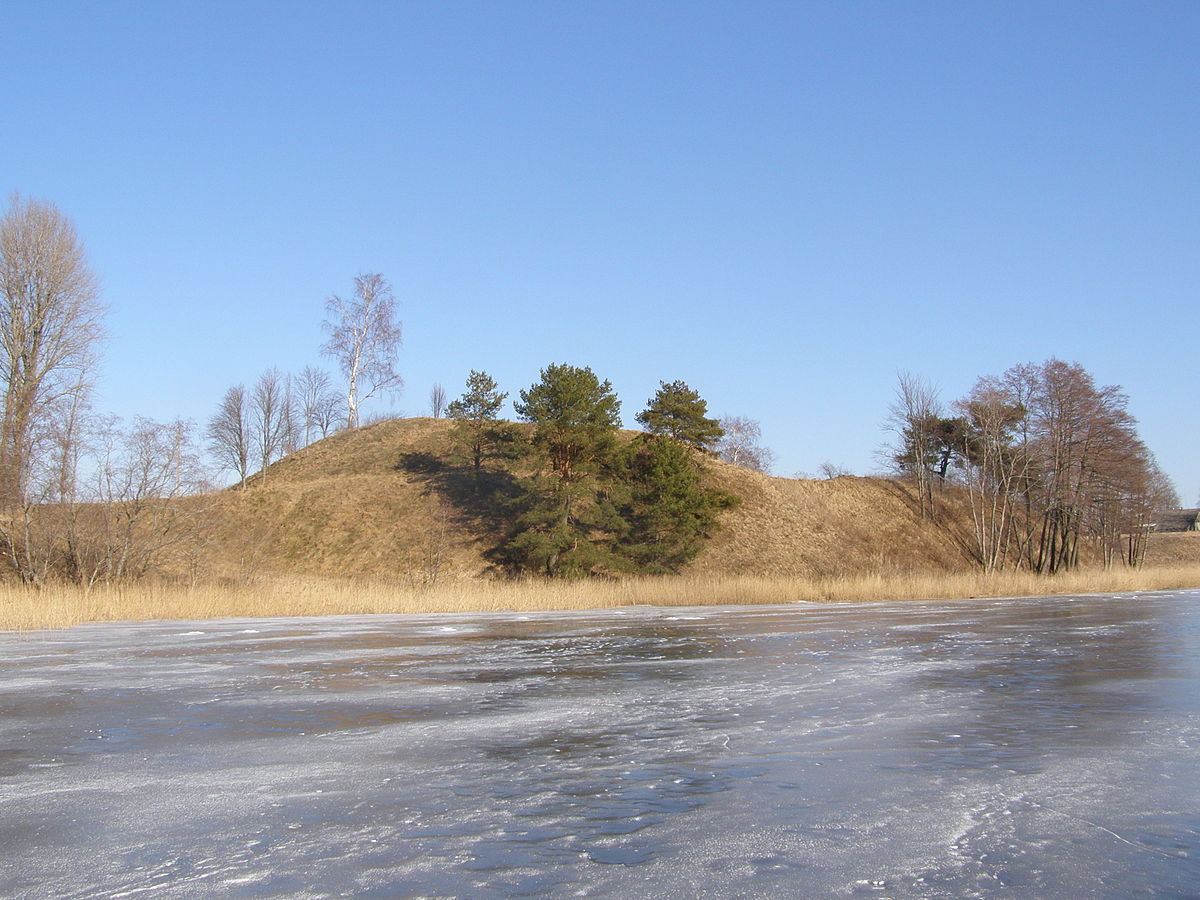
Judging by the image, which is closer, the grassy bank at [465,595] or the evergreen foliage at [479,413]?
the grassy bank at [465,595]

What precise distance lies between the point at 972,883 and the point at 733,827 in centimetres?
125

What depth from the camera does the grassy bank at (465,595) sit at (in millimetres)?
20000

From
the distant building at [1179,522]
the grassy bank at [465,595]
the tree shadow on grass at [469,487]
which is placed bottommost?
the grassy bank at [465,595]

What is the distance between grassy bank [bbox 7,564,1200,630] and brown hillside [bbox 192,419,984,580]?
11475 millimetres

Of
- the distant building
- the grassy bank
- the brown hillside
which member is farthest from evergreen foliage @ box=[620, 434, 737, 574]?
the distant building

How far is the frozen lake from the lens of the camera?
4.29 metres

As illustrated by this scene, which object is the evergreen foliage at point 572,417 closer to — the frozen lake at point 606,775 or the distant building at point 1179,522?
the frozen lake at point 606,775

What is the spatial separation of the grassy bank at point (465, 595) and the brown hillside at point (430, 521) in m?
11.5

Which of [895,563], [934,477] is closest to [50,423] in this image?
[895,563]

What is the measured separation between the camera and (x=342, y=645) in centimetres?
1544

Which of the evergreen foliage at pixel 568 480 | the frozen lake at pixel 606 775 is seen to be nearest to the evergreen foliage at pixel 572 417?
the evergreen foliage at pixel 568 480

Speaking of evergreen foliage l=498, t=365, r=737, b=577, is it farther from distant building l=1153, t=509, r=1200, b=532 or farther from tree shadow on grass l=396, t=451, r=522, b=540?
distant building l=1153, t=509, r=1200, b=532

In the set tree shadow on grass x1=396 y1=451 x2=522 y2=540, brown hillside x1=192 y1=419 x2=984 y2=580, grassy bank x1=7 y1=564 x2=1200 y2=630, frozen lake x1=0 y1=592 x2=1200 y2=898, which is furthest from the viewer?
tree shadow on grass x1=396 y1=451 x2=522 y2=540

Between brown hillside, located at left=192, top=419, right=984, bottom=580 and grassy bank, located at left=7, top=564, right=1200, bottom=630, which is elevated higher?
brown hillside, located at left=192, top=419, right=984, bottom=580
